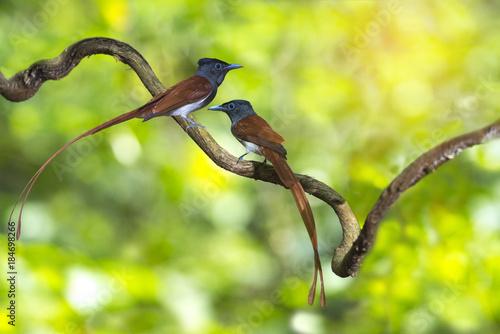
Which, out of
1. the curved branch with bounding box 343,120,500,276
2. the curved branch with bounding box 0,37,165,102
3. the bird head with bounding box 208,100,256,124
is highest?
the curved branch with bounding box 0,37,165,102

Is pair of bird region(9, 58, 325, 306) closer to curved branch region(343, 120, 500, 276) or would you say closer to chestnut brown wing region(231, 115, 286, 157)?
chestnut brown wing region(231, 115, 286, 157)

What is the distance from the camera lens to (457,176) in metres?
1.54

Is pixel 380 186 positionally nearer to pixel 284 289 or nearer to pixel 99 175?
pixel 284 289

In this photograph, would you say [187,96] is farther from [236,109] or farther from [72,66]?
[72,66]

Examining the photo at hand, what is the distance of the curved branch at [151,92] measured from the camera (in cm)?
105

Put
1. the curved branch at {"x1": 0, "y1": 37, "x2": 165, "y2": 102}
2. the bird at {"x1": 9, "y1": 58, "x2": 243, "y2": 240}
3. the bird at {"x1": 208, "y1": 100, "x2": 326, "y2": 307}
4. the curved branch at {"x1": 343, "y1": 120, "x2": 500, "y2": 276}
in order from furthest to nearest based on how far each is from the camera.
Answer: the curved branch at {"x1": 0, "y1": 37, "x2": 165, "y2": 102} < the bird at {"x1": 9, "y1": 58, "x2": 243, "y2": 240} < the bird at {"x1": 208, "y1": 100, "x2": 326, "y2": 307} < the curved branch at {"x1": 343, "y1": 120, "x2": 500, "y2": 276}

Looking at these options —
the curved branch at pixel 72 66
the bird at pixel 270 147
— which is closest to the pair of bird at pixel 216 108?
the bird at pixel 270 147

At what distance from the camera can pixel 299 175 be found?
→ 1075 millimetres

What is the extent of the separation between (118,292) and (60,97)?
2.26 feet

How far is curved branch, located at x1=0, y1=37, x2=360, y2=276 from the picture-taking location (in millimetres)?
1055

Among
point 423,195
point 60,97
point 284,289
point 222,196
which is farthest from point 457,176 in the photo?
point 60,97

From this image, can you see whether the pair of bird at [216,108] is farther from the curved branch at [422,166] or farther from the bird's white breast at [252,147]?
the curved branch at [422,166]

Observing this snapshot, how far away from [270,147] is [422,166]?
12.3 inches

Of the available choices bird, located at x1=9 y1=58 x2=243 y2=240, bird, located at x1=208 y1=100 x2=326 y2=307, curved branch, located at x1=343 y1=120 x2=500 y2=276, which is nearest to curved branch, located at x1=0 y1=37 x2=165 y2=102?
bird, located at x1=9 y1=58 x2=243 y2=240
